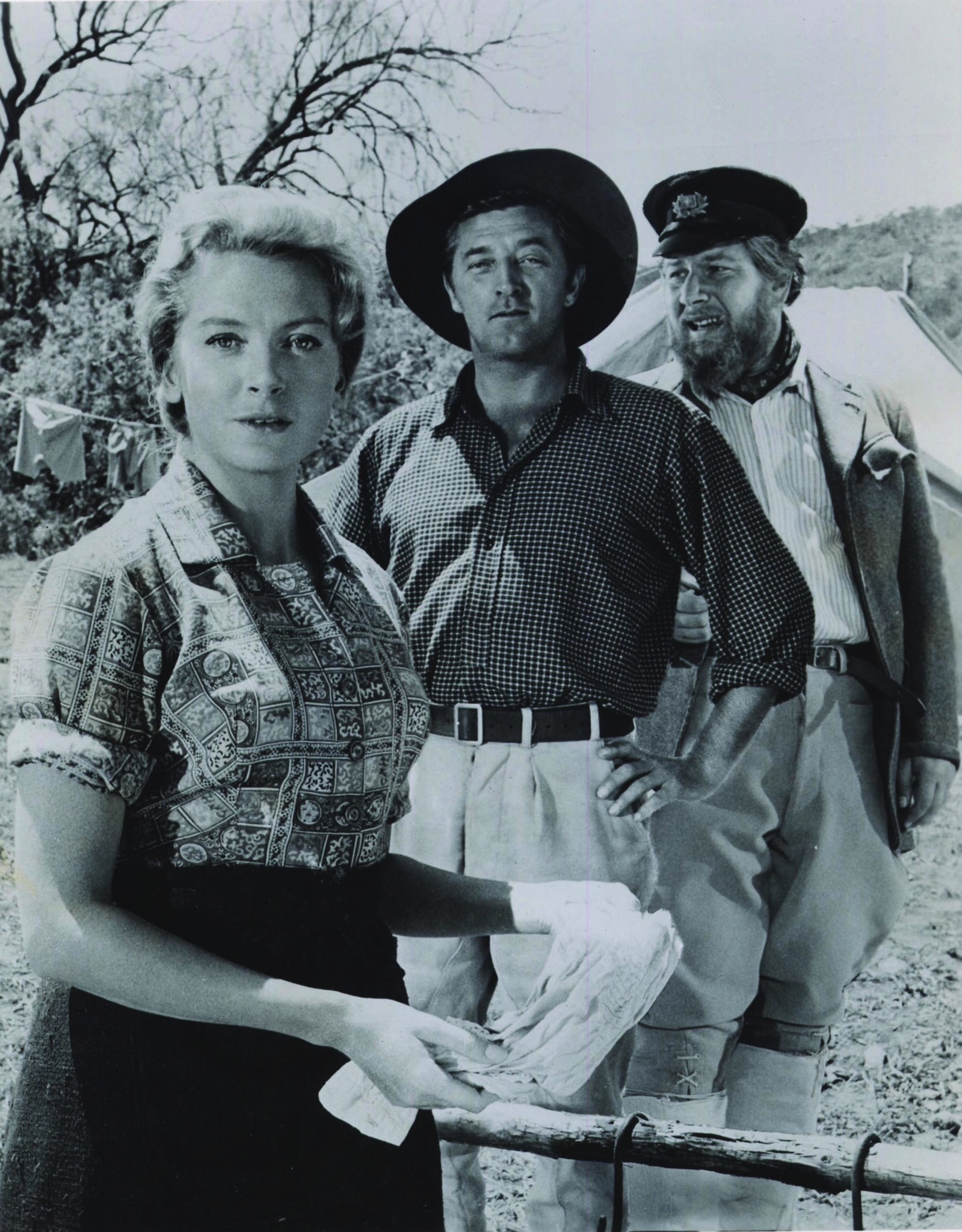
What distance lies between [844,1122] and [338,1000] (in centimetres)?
159

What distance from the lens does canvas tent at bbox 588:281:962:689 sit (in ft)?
9.73

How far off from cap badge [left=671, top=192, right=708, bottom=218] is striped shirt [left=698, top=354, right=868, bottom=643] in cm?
43

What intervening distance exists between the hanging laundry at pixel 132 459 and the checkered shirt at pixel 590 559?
0.47m

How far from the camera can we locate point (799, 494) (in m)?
2.94

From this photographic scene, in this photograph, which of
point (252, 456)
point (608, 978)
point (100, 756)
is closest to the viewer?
point (100, 756)

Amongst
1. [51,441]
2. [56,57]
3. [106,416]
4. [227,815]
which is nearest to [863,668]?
[227,815]

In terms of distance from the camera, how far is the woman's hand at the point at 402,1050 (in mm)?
2045

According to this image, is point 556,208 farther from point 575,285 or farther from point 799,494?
point 799,494

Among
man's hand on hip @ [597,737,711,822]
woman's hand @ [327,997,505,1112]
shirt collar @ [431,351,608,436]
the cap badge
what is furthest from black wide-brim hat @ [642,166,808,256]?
woman's hand @ [327,997,505,1112]

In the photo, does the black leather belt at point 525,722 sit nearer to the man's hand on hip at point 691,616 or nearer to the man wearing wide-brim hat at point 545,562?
the man wearing wide-brim hat at point 545,562

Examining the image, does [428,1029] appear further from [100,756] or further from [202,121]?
[202,121]

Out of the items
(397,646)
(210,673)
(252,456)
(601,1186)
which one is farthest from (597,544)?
(601,1186)

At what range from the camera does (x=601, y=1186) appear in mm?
3004

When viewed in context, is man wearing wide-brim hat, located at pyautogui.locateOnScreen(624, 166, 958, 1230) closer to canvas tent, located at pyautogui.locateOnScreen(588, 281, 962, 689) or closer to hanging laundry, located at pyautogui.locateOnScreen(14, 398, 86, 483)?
canvas tent, located at pyautogui.locateOnScreen(588, 281, 962, 689)
